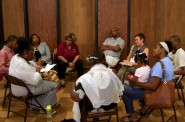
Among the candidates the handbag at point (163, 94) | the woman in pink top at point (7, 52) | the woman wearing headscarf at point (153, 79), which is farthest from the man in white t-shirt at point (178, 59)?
the woman in pink top at point (7, 52)

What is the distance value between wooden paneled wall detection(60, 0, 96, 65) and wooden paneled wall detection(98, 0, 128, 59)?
362 millimetres

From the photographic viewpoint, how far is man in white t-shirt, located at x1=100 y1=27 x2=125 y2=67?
625 centimetres

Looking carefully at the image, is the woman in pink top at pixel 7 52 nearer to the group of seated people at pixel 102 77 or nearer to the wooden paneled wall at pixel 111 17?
the group of seated people at pixel 102 77

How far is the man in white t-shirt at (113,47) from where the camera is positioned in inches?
246

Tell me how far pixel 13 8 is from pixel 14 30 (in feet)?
1.78

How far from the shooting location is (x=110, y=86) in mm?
3223

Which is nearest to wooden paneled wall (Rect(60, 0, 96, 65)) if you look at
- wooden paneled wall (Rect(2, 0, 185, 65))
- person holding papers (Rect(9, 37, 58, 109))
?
wooden paneled wall (Rect(2, 0, 185, 65))

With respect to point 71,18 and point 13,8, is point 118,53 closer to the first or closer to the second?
point 71,18

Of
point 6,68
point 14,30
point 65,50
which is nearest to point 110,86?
point 6,68

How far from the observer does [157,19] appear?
6.92 m

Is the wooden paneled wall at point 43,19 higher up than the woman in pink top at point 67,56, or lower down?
higher up

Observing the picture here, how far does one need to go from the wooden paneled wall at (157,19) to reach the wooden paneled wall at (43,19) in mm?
1941

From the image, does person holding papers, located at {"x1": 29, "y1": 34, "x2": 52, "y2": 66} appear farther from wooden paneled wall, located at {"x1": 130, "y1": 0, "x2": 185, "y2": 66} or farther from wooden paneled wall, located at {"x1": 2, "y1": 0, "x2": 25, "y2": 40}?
wooden paneled wall, located at {"x1": 130, "y1": 0, "x2": 185, "y2": 66}

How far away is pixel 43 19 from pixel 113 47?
190cm
